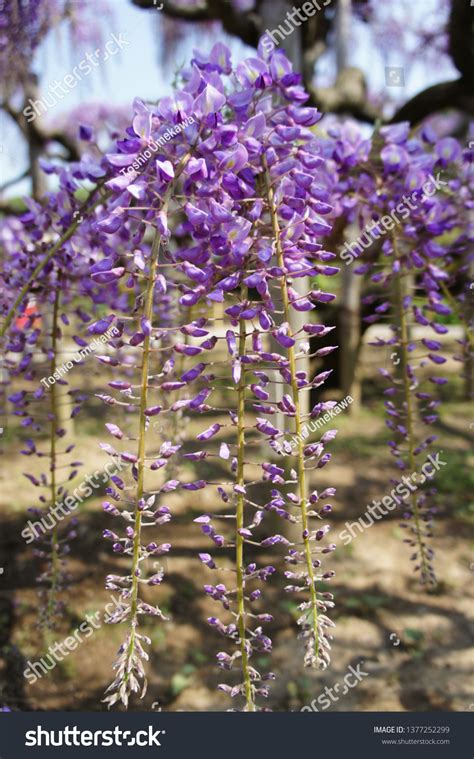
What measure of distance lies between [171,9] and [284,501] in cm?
290

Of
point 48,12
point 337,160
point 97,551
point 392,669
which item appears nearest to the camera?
point 337,160

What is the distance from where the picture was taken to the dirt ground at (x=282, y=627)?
2270mm

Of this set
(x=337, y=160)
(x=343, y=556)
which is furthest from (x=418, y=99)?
(x=343, y=556)

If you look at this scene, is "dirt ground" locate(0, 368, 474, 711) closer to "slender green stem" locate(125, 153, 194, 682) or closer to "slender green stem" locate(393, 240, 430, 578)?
"slender green stem" locate(393, 240, 430, 578)

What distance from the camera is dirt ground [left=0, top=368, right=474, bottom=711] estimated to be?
2270mm

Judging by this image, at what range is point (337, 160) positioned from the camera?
61.7 inches

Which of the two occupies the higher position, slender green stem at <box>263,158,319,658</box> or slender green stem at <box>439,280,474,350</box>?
slender green stem at <box>439,280,474,350</box>

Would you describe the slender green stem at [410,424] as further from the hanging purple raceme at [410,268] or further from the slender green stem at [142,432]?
the slender green stem at [142,432]

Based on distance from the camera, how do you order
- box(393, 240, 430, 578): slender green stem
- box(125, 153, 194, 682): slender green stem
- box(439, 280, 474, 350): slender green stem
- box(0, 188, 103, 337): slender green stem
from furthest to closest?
box(439, 280, 474, 350): slender green stem
box(393, 240, 430, 578): slender green stem
box(0, 188, 103, 337): slender green stem
box(125, 153, 194, 682): slender green stem

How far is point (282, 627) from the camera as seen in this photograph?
2.65m

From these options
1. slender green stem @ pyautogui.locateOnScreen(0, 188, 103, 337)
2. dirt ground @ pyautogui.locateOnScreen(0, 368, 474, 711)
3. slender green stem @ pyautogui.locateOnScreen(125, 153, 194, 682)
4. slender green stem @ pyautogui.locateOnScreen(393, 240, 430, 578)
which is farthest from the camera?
dirt ground @ pyautogui.locateOnScreen(0, 368, 474, 711)

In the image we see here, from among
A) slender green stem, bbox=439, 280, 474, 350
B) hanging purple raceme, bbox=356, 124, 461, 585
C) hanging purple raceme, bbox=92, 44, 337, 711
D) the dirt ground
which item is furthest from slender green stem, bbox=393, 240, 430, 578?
the dirt ground

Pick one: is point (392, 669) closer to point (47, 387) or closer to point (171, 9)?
point (47, 387)

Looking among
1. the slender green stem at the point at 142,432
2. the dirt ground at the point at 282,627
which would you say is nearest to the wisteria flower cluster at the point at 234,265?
the slender green stem at the point at 142,432
